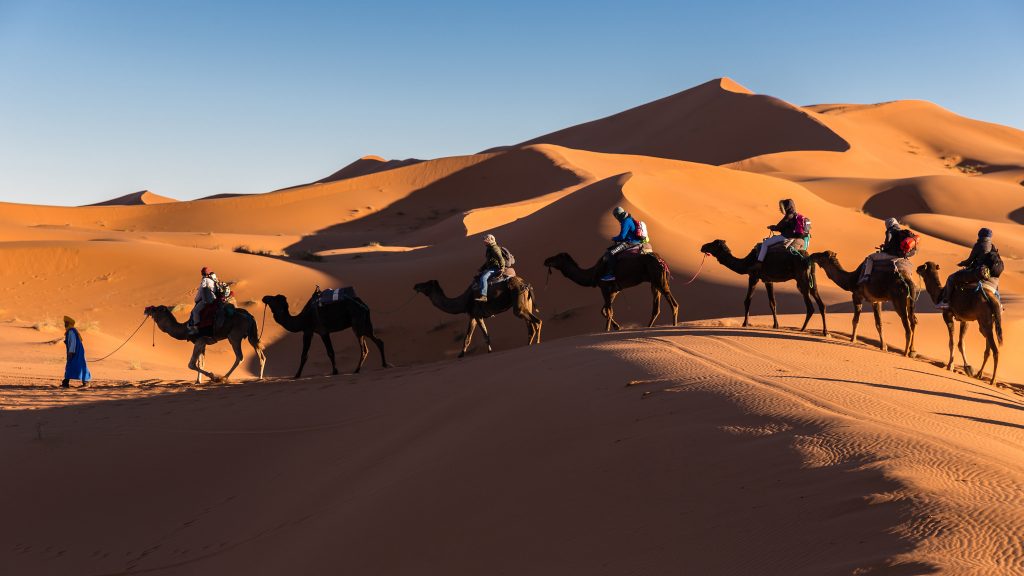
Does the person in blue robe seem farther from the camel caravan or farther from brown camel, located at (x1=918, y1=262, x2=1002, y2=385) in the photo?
brown camel, located at (x1=918, y1=262, x2=1002, y2=385)

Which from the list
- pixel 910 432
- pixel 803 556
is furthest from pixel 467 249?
pixel 803 556

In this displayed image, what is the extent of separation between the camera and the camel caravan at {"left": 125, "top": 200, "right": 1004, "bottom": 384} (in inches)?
579

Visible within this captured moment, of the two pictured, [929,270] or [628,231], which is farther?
[628,231]

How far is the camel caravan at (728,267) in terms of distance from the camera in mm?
14695

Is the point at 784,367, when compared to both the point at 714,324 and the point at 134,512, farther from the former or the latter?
the point at 134,512

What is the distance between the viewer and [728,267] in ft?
57.4

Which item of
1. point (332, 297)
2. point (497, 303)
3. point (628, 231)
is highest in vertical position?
point (628, 231)

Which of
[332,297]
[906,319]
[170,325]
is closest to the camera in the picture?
[906,319]

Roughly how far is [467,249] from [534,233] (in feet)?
8.17

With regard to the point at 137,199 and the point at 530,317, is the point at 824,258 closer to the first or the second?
the point at 530,317

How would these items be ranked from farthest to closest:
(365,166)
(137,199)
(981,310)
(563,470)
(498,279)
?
(137,199), (365,166), (498,279), (981,310), (563,470)

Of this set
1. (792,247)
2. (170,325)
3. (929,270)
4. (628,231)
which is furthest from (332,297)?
(929,270)

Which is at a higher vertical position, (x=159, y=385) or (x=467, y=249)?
(x=467, y=249)

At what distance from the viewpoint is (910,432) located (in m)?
7.29
